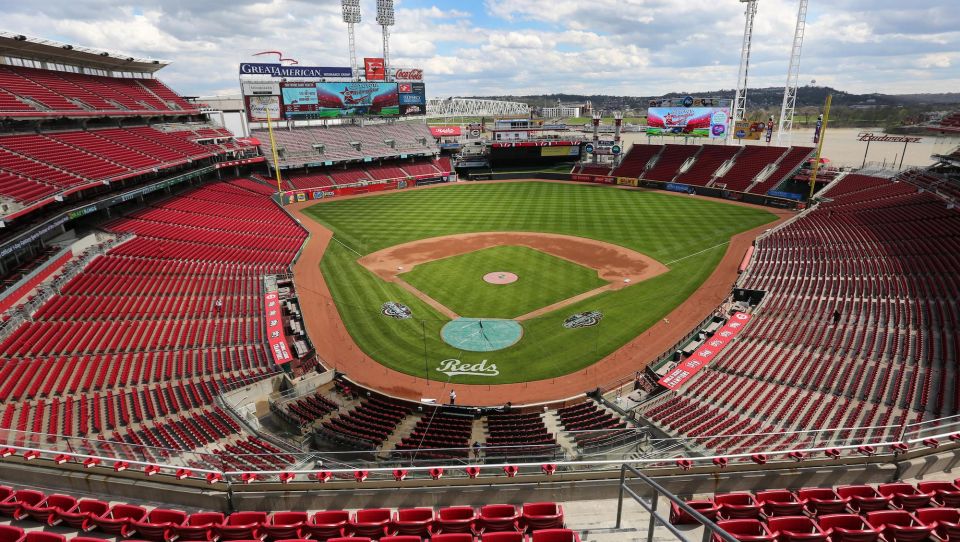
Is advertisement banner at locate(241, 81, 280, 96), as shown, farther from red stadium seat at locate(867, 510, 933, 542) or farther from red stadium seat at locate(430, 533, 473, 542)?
red stadium seat at locate(867, 510, 933, 542)

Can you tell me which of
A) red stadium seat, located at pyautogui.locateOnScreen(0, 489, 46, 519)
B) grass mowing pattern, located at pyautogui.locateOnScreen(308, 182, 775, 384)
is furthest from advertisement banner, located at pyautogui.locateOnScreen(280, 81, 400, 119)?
red stadium seat, located at pyautogui.locateOnScreen(0, 489, 46, 519)

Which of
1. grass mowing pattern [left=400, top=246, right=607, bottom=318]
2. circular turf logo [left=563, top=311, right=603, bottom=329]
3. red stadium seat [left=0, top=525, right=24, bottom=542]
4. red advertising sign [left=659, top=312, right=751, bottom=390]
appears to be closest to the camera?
red stadium seat [left=0, top=525, right=24, bottom=542]

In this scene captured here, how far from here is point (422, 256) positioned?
4816 cm

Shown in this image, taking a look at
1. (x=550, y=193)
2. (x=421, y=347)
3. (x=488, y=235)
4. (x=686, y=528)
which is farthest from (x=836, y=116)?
(x=686, y=528)

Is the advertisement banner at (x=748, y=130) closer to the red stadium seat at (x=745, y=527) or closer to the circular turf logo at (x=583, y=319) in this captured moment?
the circular turf logo at (x=583, y=319)

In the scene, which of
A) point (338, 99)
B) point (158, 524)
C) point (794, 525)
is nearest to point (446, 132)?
point (338, 99)

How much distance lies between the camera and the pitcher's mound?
41.1 m

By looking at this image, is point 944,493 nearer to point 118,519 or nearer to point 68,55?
point 118,519

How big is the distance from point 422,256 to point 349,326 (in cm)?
1555

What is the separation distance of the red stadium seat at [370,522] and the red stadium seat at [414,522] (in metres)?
0.18

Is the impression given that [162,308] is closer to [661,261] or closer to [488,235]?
[488,235]

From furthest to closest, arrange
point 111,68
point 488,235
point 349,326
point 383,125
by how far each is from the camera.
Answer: point 383,125, point 111,68, point 488,235, point 349,326

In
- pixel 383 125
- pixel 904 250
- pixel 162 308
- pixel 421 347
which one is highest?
pixel 383 125

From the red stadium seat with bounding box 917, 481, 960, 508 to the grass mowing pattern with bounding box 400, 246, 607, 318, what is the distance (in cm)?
2549
